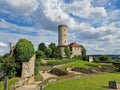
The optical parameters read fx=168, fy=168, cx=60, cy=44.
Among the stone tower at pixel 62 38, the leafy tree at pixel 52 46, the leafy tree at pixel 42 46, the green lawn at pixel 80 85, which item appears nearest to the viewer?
the green lawn at pixel 80 85

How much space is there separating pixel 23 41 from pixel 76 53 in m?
49.4

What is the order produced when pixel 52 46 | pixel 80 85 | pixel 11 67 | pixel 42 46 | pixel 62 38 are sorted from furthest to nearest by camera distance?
1. pixel 42 46
2. pixel 52 46
3. pixel 62 38
4. pixel 11 67
5. pixel 80 85

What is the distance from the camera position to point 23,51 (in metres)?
27.4

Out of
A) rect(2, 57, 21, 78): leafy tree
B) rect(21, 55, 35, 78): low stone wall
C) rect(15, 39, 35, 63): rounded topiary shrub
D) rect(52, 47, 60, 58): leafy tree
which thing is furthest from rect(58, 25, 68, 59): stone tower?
rect(2, 57, 21, 78): leafy tree

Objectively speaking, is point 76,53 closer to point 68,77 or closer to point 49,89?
point 68,77

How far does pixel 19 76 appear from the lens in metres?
27.0

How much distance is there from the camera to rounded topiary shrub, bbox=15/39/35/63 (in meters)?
27.1

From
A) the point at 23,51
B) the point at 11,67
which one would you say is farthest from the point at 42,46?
the point at 11,67

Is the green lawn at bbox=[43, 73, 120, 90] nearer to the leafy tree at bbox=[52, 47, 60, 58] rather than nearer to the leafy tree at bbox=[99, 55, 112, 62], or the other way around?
the leafy tree at bbox=[52, 47, 60, 58]

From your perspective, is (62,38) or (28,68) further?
(62,38)

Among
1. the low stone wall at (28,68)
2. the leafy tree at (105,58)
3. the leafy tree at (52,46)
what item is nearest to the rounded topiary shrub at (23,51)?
the low stone wall at (28,68)

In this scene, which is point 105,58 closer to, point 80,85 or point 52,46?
point 52,46

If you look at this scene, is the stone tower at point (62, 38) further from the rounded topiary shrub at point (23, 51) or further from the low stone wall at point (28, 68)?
the low stone wall at point (28, 68)

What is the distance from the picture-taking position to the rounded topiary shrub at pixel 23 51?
2714cm
